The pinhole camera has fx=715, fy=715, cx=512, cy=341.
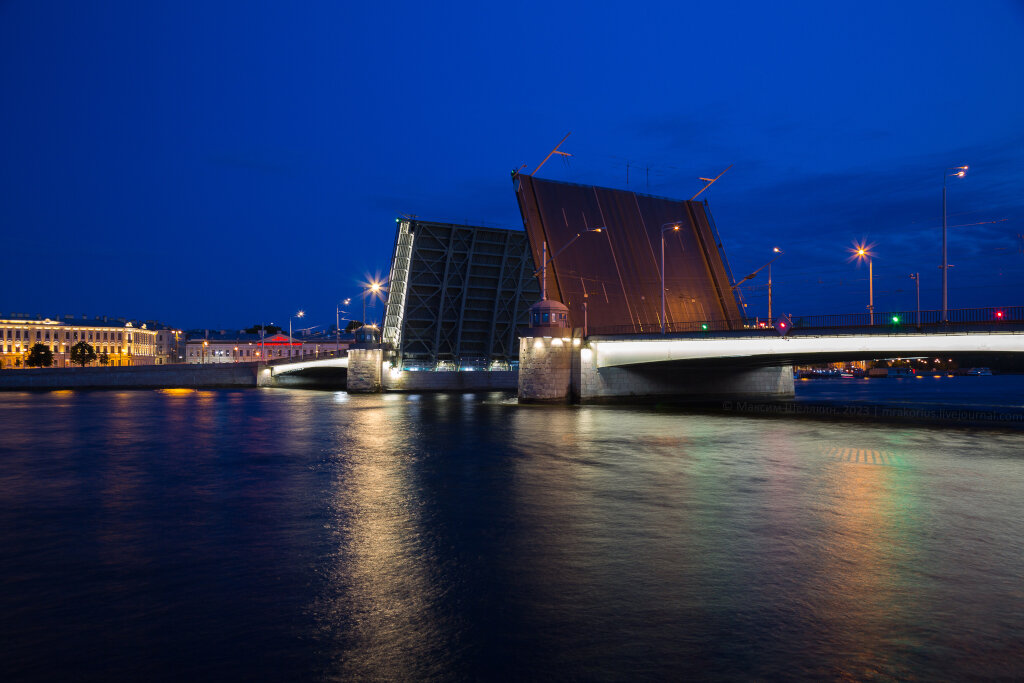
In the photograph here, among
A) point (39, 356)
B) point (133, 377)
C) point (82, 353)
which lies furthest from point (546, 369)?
point (82, 353)

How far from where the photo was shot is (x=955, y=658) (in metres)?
5.46

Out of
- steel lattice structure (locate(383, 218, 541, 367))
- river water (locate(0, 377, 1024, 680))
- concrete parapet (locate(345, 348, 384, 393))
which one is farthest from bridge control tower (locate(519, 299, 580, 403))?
river water (locate(0, 377, 1024, 680))

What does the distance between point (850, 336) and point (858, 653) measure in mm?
31511

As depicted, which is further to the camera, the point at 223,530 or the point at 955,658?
the point at 223,530

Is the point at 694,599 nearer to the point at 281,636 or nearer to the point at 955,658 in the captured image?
the point at 955,658

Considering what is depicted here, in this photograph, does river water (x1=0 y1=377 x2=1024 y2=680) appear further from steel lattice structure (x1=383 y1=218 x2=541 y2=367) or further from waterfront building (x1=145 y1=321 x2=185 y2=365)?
waterfront building (x1=145 y1=321 x2=185 y2=365)

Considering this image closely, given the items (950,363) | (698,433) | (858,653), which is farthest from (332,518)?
(950,363)

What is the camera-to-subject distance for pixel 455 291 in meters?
57.2

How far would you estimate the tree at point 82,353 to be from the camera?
405 feet

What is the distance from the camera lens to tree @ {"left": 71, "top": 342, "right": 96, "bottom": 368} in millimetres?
123312

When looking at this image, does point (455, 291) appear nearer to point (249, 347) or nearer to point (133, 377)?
point (133, 377)

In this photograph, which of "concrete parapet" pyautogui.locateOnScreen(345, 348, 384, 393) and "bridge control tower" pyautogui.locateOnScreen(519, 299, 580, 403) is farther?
"concrete parapet" pyautogui.locateOnScreen(345, 348, 384, 393)

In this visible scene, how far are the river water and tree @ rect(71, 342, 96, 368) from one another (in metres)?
122

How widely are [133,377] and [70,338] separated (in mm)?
69588
